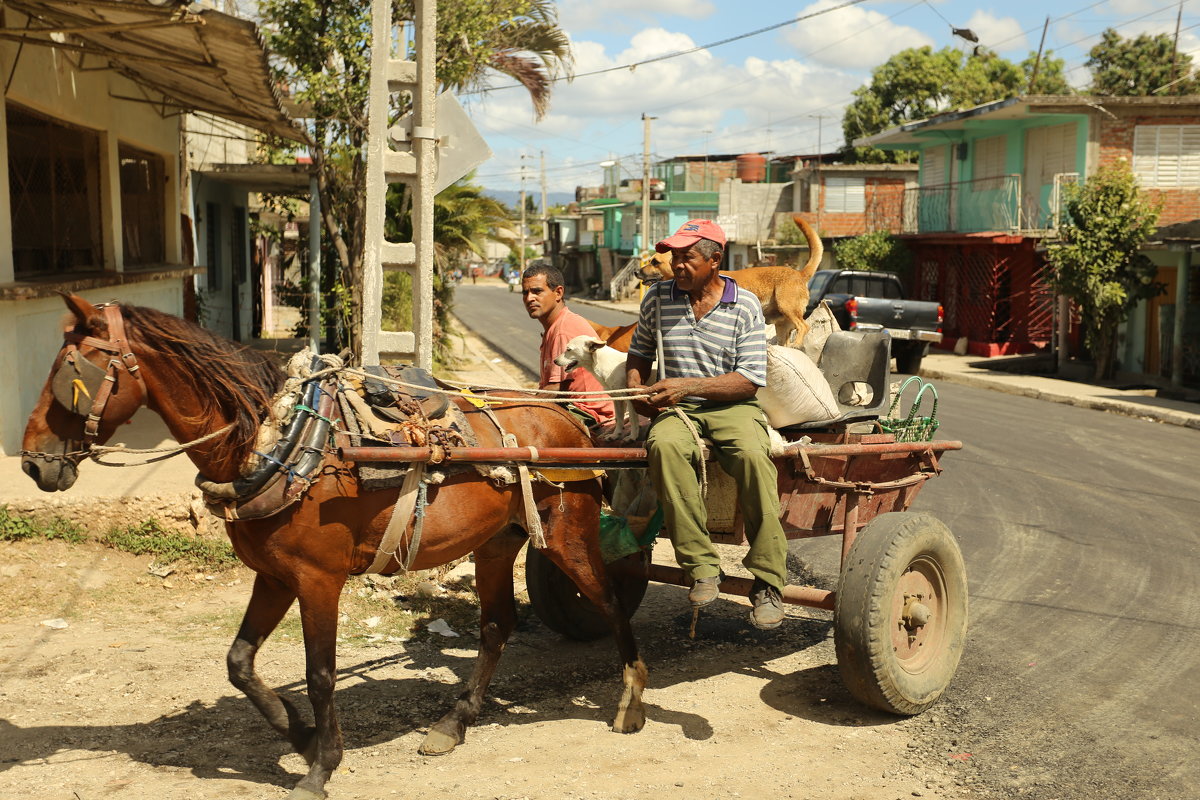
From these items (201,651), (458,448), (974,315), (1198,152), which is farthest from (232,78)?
(1198,152)

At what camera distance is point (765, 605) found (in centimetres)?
513

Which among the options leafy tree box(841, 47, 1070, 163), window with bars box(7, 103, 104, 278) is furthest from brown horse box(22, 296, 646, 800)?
leafy tree box(841, 47, 1070, 163)

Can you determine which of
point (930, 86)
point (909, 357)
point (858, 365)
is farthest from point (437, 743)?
point (930, 86)

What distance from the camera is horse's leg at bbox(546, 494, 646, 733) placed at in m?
5.36

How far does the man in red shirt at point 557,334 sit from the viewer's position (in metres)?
5.94

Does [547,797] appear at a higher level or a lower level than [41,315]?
lower

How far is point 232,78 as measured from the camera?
1109 centimetres

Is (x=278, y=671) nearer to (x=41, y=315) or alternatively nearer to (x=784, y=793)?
(x=784, y=793)

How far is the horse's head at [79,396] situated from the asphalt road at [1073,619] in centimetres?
368

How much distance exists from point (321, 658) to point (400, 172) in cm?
426

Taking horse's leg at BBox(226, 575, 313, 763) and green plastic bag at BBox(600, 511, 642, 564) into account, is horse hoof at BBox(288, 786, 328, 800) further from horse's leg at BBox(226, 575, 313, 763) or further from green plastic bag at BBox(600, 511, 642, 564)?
green plastic bag at BBox(600, 511, 642, 564)

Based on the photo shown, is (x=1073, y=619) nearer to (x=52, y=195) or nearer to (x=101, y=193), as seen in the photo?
(x=52, y=195)

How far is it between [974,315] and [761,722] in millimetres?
24562

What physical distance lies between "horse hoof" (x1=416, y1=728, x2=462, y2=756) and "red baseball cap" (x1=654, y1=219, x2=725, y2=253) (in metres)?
2.42
